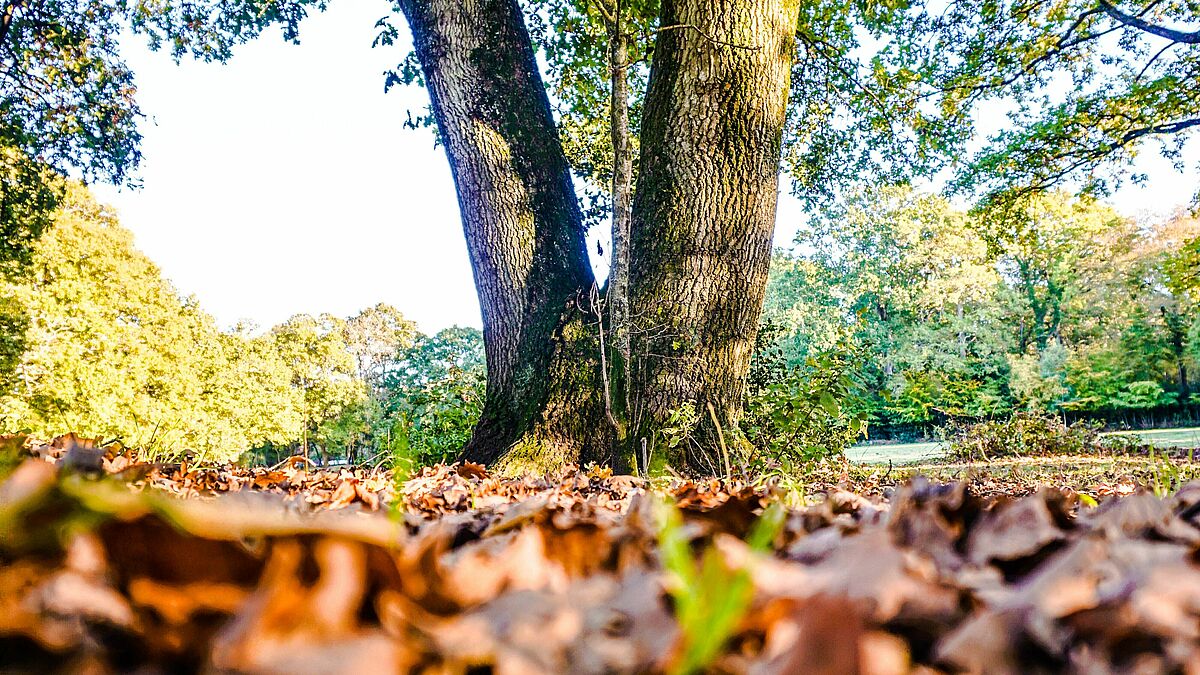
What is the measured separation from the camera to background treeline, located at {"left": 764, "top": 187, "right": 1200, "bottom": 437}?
1352 inches

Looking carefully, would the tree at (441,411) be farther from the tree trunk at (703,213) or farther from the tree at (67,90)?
the tree at (67,90)

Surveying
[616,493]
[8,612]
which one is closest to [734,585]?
[8,612]

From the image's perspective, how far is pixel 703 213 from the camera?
3.88m

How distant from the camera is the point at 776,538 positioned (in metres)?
0.69

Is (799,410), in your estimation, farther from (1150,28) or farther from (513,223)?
(1150,28)

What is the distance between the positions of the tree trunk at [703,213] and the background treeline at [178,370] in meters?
1.48

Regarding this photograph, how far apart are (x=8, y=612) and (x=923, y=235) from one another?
4251 centimetres

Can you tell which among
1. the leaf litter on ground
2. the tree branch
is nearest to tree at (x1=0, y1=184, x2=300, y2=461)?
the leaf litter on ground

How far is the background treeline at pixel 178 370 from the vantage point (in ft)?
18.6

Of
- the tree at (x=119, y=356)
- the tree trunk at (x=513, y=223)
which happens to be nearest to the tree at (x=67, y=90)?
the tree at (x=119, y=356)

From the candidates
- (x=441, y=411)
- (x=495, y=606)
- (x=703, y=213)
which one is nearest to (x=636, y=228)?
(x=703, y=213)

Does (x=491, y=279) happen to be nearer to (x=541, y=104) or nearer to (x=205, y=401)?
(x=541, y=104)

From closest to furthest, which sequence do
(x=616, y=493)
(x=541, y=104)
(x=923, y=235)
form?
(x=616, y=493) → (x=541, y=104) → (x=923, y=235)

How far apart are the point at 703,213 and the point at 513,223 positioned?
120 centimetres
